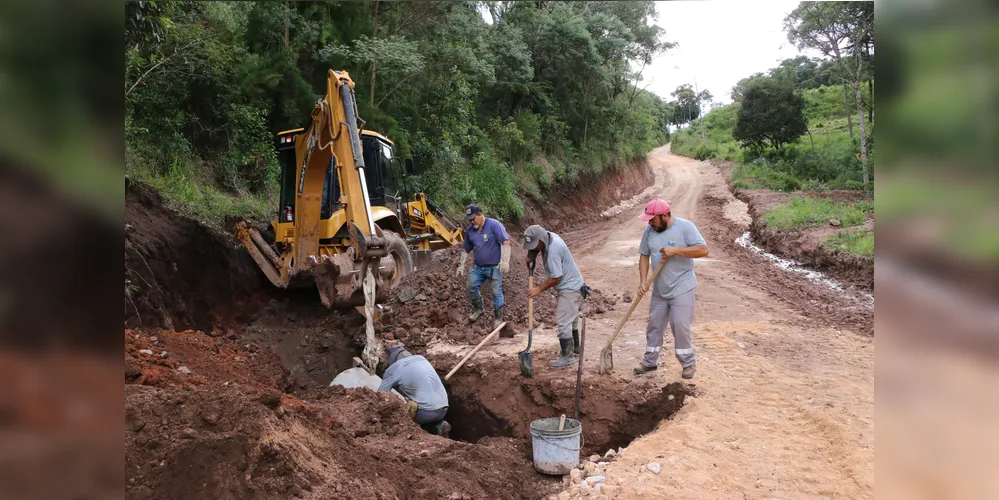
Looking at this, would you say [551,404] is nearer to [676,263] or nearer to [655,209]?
[676,263]

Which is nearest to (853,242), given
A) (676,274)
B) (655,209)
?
(676,274)

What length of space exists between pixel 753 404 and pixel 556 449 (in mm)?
2058

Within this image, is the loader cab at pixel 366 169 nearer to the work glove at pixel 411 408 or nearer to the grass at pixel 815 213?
the work glove at pixel 411 408

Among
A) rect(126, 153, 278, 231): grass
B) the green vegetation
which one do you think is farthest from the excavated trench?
rect(126, 153, 278, 231): grass

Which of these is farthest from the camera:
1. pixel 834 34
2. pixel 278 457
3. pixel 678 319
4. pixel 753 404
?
pixel 834 34

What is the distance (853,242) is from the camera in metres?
12.7

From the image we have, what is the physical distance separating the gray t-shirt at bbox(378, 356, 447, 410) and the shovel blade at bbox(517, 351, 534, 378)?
1.01 meters

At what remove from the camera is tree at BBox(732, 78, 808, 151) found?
28062 millimetres

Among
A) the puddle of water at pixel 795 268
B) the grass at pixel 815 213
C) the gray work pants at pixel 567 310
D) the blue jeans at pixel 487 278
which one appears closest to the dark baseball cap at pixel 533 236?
the gray work pants at pixel 567 310

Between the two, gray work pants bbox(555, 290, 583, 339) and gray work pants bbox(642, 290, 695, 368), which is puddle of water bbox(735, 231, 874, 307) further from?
gray work pants bbox(555, 290, 583, 339)

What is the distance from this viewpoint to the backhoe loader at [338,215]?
624 cm

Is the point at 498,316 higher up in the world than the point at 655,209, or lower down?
lower down
